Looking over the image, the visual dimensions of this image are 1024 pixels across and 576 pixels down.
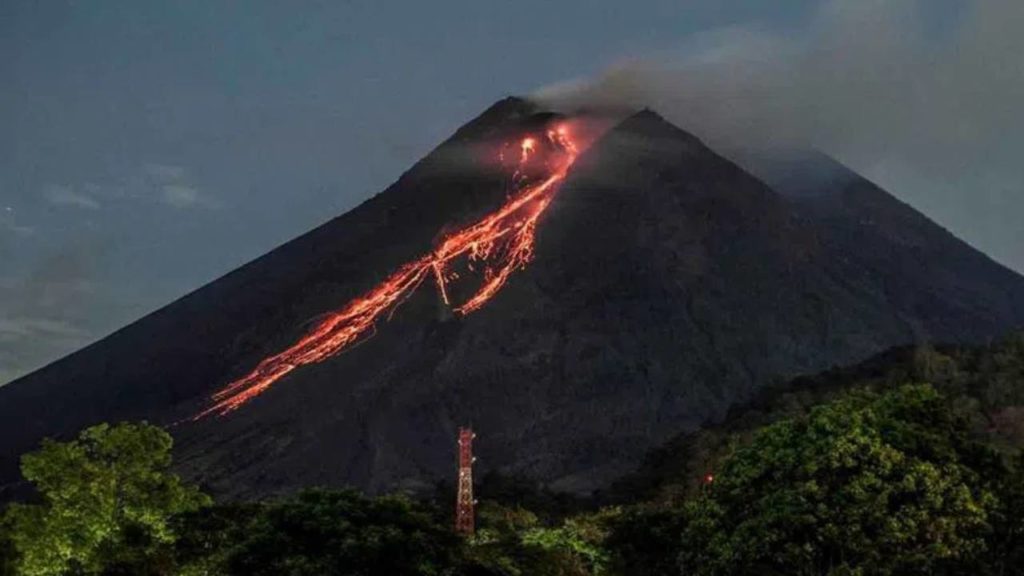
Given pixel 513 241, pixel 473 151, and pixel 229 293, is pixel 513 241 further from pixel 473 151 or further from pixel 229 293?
pixel 229 293

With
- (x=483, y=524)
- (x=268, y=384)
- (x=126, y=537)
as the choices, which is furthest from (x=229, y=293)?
(x=126, y=537)

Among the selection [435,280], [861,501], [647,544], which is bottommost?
[647,544]

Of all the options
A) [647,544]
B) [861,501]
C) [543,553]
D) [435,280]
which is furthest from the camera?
[435,280]

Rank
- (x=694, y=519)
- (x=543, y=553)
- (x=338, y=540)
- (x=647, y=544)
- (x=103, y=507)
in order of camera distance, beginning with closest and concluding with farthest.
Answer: (x=338, y=540)
(x=543, y=553)
(x=694, y=519)
(x=103, y=507)
(x=647, y=544)

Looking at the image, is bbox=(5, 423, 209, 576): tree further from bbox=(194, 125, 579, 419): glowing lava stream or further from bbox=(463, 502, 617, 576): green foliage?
bbox=(194, 125, 579, 419): glowing lava stream

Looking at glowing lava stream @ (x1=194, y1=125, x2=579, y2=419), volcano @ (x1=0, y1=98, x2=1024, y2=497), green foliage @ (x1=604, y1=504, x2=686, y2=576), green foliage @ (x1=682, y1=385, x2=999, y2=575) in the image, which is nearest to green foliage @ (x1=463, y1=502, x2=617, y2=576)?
green foliage @ (x1=604, y1=504, x2=686, y2=576)

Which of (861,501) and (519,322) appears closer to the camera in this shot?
(861,501)

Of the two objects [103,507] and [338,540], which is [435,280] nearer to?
[103,507]

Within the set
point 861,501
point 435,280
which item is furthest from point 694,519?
point 435,280
